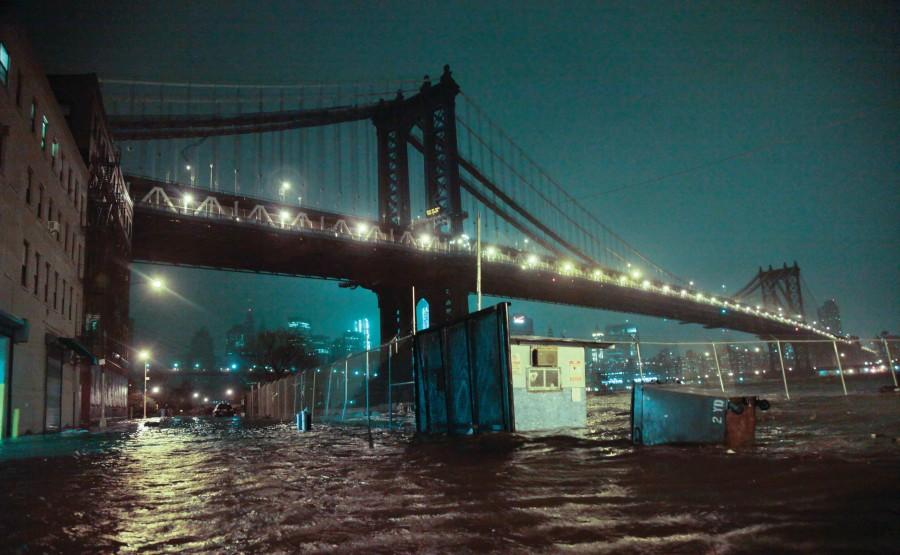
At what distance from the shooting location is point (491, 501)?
549cm

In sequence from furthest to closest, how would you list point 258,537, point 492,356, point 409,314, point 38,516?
1. point 409,314
2. point 492,356
3. point 38,516
4. point 258,537

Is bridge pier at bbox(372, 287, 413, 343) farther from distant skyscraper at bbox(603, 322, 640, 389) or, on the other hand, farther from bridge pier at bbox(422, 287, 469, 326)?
distant skyscraper at bbox(603, 322, 640, 389)

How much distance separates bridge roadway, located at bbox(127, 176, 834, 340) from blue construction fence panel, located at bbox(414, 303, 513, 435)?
42.5 metres

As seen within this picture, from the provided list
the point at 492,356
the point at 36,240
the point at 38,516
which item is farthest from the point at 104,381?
the point at 38,516

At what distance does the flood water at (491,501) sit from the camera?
4.09m

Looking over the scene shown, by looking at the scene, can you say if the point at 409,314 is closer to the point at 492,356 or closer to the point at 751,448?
the point at 492,356

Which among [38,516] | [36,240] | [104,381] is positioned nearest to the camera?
[38,516]

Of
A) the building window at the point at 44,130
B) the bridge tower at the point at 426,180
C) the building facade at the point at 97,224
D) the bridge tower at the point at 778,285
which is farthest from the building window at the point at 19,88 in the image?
the bridge tower at the point at 778,285

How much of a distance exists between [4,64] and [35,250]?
6530mm

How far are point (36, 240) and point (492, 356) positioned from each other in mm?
18042

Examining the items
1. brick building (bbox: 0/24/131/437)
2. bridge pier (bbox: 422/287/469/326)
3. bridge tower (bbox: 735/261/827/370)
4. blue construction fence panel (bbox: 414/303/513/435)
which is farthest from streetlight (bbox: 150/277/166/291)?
bridge tower (bbox: 735/261/827/370)

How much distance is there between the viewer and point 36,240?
21.1 metres

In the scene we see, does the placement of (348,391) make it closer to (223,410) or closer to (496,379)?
(496,379)

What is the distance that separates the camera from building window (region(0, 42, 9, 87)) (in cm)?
1748
